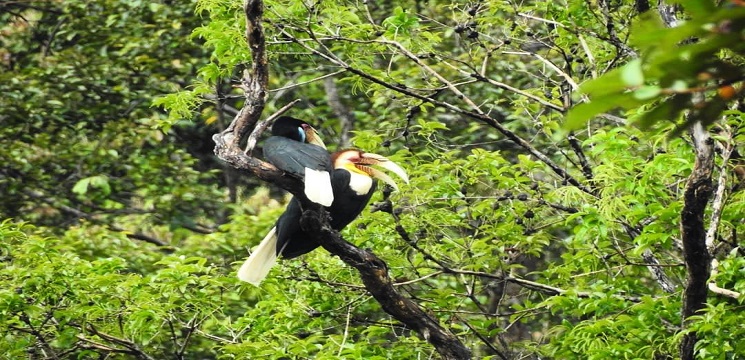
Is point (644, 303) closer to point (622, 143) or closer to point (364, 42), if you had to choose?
point (622, 143)

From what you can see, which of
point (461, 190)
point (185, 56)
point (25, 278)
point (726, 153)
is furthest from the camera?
point (185, 56)

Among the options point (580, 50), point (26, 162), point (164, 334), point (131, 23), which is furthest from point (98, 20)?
point (580, 50)

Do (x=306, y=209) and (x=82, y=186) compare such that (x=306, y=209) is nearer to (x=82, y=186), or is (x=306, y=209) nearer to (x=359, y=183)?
(x=359, y=183)

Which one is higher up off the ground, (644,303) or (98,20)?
(644,303)

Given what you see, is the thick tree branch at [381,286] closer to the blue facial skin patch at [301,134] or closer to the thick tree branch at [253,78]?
the thick tree branch at [253,78]

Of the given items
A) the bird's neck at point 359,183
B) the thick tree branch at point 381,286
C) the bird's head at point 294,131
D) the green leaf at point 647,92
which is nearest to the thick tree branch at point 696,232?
the thick tree branch at point 381,286

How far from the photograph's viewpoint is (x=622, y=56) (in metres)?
4.36

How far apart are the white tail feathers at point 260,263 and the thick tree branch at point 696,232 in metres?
1.46

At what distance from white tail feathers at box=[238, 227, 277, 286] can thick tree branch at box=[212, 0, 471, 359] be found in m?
0.65

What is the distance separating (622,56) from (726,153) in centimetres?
89

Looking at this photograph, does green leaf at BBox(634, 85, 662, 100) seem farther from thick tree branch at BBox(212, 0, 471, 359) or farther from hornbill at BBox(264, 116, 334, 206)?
hornbill at BBox(264, 116, 334, 206)

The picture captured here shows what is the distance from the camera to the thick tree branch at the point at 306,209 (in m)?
3.09

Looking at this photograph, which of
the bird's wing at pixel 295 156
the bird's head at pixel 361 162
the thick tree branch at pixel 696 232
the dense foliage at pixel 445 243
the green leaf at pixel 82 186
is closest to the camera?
the thick tree branch at pixel 696 232

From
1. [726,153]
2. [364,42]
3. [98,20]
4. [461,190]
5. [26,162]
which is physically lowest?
[26,162]
